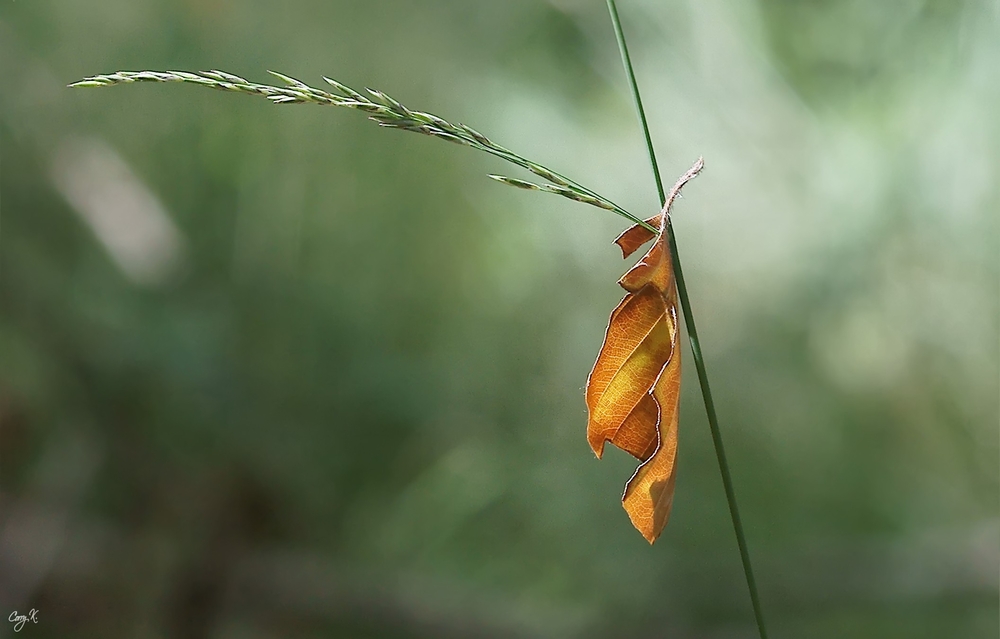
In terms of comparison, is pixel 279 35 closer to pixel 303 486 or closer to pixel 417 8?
pixel 417 8

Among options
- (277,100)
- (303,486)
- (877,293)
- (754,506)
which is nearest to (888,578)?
(754,506)

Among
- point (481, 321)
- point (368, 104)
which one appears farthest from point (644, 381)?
point (481, 321)

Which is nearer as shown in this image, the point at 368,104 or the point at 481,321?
the point at 368,104

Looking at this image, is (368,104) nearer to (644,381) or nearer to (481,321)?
(644,381)

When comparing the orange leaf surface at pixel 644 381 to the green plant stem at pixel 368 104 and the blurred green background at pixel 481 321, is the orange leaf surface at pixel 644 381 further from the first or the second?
the blurred green background at pixel 481 321

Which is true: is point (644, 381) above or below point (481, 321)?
below

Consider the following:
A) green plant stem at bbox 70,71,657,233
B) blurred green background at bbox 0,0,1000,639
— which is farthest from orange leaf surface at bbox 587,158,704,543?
blurred green background at bbox 0,0,1000,639
